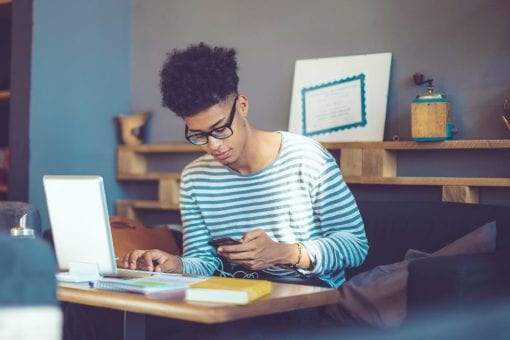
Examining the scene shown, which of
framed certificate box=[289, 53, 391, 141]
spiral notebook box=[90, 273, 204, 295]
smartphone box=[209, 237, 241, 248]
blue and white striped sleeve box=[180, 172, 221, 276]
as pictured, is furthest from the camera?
framed certificate box=[289, 53, 391, 141]

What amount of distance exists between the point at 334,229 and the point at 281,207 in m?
0.21

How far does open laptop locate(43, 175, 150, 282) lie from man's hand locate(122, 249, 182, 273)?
0.09 m

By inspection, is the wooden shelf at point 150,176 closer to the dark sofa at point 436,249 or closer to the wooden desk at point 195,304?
the dark sofa at point 436,249

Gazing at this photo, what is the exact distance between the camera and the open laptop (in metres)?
2.04

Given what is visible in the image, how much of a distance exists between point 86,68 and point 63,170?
0.57m

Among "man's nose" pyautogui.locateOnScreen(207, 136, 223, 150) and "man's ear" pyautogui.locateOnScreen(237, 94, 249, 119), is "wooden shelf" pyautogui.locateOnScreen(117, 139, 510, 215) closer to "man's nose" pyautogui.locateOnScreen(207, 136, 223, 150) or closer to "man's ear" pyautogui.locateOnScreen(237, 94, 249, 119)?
"man's ear" pyautogui.locateOnScreen(237, 94, 249, 119)

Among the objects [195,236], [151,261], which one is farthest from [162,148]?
[151,261]

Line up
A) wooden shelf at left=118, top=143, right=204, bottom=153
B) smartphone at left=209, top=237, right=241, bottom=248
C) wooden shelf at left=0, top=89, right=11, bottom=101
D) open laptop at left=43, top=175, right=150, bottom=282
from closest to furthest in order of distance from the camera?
open laptop at left=43, top=175, right=150, bottom=282
smartphone at left=209, top=237, right=241, bottom=248
wooden shelf at left=118, top=143, right=204, bottom=153
wooden shelf at left=0, top=89, right=11, bottom=101

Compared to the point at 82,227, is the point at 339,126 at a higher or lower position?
higher

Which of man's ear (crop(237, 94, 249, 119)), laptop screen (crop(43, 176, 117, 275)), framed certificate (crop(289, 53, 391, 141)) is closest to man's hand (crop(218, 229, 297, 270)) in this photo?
laptop screen (crop(43, 176, 117, 275))

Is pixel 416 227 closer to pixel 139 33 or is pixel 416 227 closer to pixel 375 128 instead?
pixel 375 128

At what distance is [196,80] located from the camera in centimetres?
241

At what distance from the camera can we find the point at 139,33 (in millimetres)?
4430

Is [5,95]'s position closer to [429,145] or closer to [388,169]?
[388,169]
